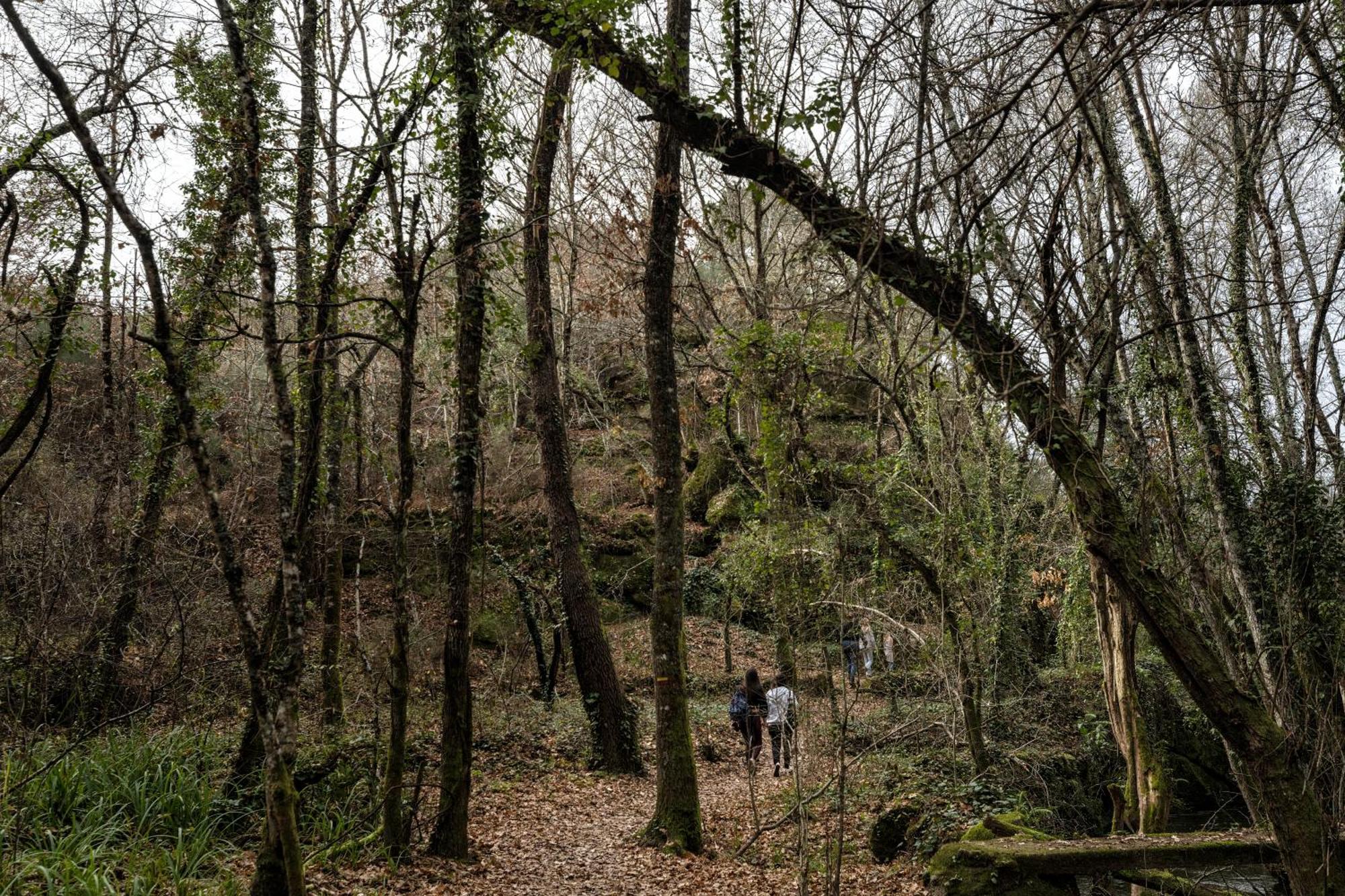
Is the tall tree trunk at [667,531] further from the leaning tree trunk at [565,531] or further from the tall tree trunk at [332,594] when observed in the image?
the tall tree trunk at [332,594]

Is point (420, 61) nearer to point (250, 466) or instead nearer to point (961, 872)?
point (961, 872)

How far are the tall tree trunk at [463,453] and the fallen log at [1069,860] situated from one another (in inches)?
150

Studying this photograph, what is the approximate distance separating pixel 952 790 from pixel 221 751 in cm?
743

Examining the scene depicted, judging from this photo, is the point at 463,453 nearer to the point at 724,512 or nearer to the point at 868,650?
the point at 868,650

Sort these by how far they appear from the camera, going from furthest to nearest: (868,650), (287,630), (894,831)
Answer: (868,650)
(894,831)
(287,630)

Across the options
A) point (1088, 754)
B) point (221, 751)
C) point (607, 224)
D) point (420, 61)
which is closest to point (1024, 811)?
point (1088, 754)

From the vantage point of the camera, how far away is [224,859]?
20.0ft

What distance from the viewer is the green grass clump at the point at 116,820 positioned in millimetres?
4910

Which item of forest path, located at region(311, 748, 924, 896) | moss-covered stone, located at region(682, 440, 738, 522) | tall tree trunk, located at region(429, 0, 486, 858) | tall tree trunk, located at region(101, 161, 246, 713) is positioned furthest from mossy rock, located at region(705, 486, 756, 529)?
tall tree trunk, located at region(429, 0, 486, 858)

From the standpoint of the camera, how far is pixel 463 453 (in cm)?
662

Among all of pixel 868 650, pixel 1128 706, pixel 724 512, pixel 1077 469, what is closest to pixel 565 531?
pixel 868 650

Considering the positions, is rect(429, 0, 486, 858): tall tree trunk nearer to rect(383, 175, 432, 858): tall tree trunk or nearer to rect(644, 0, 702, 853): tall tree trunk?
rect(383, 175, 432, 858): tall tree trunk

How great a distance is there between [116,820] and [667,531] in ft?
16.1

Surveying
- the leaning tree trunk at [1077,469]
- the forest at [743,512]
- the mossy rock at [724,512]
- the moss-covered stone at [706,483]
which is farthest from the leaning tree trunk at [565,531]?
the moss-covered stone at [706,483]
